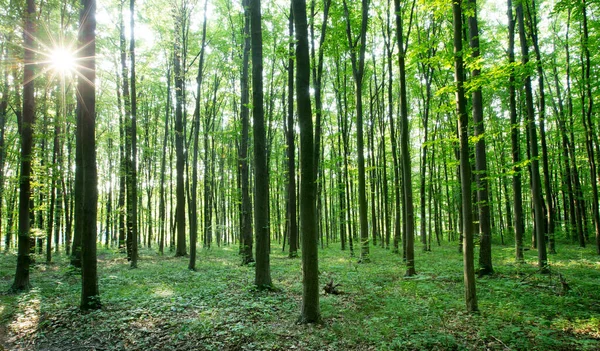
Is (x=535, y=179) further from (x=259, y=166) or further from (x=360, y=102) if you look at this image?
(x=259, y=166)

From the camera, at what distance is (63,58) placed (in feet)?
30.6

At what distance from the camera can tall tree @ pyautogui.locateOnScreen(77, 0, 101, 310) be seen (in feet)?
23.7

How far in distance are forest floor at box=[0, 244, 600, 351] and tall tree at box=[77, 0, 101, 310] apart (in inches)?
25.8

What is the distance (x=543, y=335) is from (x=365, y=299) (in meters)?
3.57

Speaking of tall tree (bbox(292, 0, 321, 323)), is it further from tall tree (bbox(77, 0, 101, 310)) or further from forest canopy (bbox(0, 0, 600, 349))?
tall tree (bbox(77, 0, 101, 310))

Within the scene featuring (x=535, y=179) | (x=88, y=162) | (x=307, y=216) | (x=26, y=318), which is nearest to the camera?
(x=307, y=216)

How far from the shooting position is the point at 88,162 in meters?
7.36

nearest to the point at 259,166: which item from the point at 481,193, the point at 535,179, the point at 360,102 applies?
the point at 360,102

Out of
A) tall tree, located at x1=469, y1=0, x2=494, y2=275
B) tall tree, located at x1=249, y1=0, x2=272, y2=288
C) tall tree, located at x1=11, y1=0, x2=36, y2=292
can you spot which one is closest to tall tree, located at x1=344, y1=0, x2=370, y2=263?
tall tree, located at x1=469, y1=0, x2=494, y2=275

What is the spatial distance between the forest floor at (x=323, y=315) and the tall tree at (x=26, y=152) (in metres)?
0.67

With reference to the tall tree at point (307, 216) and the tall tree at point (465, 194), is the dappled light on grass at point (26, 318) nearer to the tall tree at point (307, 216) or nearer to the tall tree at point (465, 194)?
the tall tree at point (307, 216)

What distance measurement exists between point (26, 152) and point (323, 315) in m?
10.2

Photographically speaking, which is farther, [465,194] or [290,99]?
[290,99]

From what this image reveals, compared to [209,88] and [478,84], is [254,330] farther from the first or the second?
[209,88]
